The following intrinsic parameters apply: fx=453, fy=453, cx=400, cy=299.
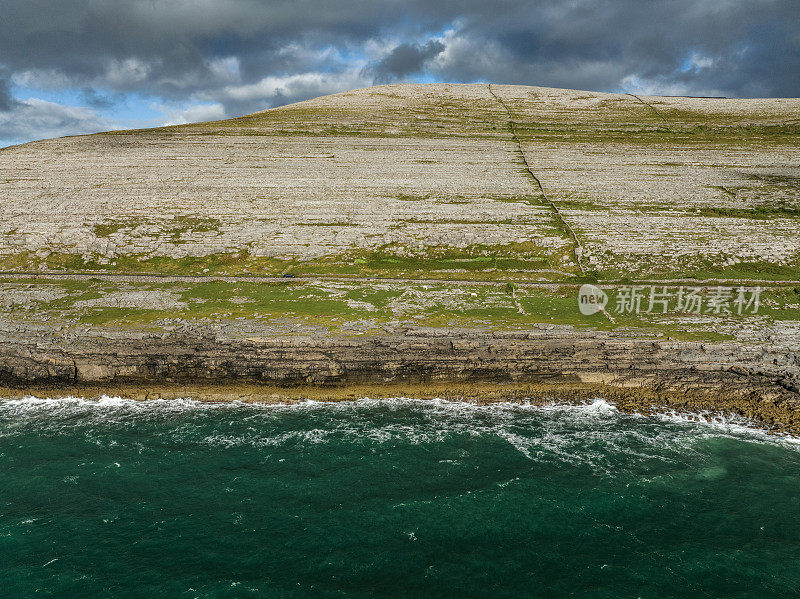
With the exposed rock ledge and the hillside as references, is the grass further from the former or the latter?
the exposed rock ledge

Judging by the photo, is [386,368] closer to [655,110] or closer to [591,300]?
[591,300]

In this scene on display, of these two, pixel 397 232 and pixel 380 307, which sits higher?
pixel 397 232

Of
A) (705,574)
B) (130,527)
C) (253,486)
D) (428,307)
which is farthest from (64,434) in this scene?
(705,574)

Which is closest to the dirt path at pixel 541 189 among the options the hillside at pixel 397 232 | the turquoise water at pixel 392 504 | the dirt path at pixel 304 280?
the hillside at pixel 397 232

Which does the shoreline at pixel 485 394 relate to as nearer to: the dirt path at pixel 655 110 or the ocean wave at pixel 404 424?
the ocean wave at pixel 404 424

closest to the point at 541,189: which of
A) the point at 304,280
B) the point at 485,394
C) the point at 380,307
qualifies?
the point at 380,307

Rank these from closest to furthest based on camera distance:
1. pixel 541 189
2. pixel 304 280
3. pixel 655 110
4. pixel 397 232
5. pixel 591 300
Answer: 1. pixel 591 300
2. pixel 304 280
3. pixel 397 232
4. pixel 541 189
5. pixel 655 110

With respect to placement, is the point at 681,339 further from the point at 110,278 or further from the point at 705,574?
the point at 110,278
